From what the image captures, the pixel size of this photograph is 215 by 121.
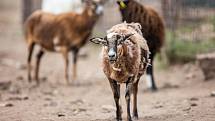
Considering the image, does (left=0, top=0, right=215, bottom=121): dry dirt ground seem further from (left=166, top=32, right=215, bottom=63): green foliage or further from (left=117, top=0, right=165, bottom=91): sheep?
(left=117, top=0, right=165, bottom=91): sheep

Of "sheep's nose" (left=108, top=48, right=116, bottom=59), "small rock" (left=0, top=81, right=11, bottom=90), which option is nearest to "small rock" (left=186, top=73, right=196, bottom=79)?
Answer: "small rock" (left=0, top=81, right=11, bottom=90)

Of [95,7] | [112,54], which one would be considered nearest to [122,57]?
[112,54]

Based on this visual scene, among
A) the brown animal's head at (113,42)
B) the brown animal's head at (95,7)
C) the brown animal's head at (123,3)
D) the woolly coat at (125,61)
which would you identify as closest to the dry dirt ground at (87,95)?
the woolly coat at (125,61)

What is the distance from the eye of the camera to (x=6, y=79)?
13.6 meters

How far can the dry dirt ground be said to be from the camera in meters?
9.06

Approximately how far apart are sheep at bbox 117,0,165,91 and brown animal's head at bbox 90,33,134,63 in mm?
3587

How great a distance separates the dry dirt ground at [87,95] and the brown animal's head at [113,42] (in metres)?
1.33

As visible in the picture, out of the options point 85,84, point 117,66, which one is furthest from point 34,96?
point 117,66

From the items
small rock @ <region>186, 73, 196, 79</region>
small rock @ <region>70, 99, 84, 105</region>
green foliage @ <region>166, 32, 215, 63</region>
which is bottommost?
small rock @ <region>70, 99, 84, 105</region>

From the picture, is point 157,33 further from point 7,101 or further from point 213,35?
point 7,101

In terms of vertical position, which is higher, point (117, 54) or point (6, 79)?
point (117, 54)

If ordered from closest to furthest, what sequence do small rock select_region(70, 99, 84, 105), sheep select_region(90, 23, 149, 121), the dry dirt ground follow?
sheep select_region(90, 23, 149, 121)
the dry dirt ground
small rock select_region(70, 99, 84, 105)

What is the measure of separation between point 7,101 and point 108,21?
7.71m

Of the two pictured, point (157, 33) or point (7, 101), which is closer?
point (7, 101)
